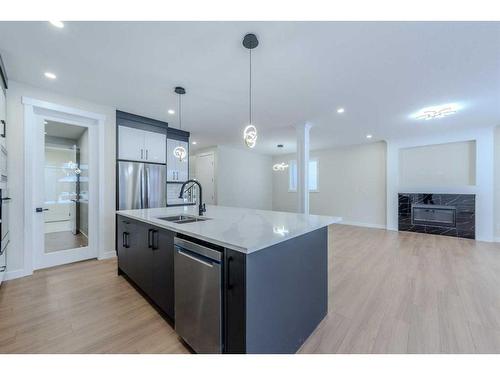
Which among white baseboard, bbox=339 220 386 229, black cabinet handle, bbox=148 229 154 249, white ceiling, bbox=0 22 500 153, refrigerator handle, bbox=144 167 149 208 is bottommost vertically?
white baseboard, bbox=339 220 386 229

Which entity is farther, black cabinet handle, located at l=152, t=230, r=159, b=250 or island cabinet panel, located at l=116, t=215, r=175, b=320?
black cabinet handle, located at l=152, t=230, r=159, b=250

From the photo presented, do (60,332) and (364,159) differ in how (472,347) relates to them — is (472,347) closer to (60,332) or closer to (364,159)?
(60,332)

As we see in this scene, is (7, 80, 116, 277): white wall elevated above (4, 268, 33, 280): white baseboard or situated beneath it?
elevated above

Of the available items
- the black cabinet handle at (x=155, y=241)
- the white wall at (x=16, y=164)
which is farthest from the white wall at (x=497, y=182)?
the white wall at (x=16, y=164)

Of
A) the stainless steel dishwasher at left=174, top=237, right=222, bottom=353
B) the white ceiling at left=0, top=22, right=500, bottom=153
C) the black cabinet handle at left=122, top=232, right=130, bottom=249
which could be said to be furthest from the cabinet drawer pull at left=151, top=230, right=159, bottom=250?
the white ceiling at left=0, top=22, right=500, bottom=153

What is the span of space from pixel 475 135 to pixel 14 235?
29.2ft

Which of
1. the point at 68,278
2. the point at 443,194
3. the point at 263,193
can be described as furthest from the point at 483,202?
the point at 68,278

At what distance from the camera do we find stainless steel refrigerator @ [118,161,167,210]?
12.4ft

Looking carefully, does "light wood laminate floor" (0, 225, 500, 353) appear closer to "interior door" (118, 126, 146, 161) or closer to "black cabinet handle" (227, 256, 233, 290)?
"black cabinet handle" (227, 256, 233, 290)

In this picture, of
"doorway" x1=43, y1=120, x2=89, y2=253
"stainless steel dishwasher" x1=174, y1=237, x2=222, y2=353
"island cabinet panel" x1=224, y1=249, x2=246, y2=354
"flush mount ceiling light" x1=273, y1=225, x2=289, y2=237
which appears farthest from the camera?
"doorway" x1=43, y1=120, x2=89, y2=253

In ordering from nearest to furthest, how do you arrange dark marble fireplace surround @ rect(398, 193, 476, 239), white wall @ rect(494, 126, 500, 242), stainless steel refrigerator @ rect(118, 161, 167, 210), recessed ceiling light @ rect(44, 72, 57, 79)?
recessed ceiling light @ rect(44, 72, 57, 79) → stainless steel refrigerator @ rect(118, 161, 167, 210) → white wall @ rect(494, 126, 500, 242) → dark marble fireplace surround @ rect(398, 193, 476, 239)

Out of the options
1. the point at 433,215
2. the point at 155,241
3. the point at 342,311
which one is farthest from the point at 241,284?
the point at 433,215

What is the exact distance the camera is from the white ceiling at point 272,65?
183cm

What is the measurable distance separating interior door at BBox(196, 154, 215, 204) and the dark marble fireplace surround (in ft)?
18.5
